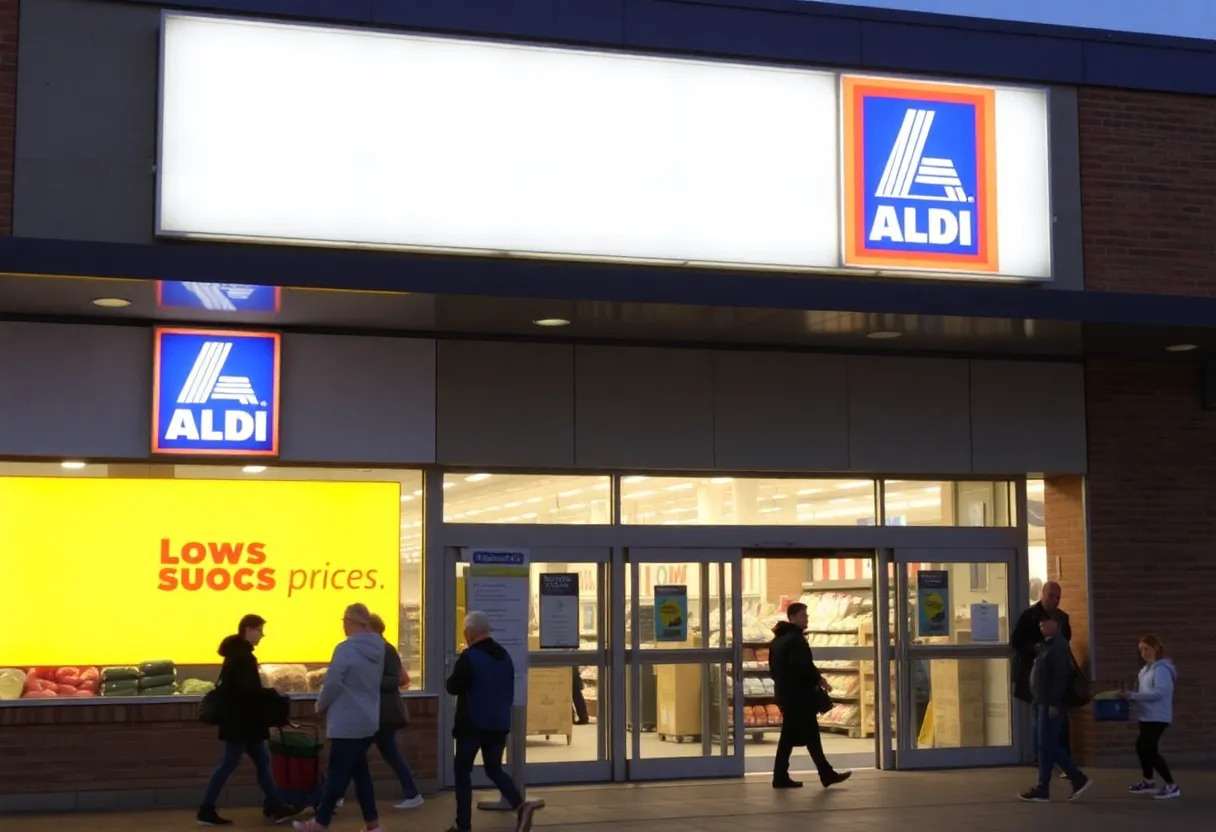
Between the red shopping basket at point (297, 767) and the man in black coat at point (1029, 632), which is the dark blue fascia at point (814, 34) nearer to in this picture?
the man in black coat at point (1029, 632)

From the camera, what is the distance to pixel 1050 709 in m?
14.0

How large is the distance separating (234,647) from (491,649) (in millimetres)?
2169

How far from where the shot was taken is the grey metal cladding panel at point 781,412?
15.9m

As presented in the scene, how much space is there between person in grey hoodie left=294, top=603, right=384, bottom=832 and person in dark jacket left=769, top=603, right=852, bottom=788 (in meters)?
4.74

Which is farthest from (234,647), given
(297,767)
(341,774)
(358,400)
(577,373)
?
(577,373)

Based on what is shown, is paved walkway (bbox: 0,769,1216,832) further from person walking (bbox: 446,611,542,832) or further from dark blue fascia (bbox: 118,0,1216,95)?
dark blue fascia (bbox: 118,0,1216,95)

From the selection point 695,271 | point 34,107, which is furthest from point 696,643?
point 34,107

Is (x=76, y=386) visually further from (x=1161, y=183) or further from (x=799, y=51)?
(x=1161, y=183)

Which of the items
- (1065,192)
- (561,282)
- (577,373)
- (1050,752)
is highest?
(1065,192)

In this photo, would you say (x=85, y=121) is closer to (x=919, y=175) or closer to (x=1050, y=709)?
(x=919, y=175)

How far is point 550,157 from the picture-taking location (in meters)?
15.0

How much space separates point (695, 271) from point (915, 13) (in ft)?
11.4

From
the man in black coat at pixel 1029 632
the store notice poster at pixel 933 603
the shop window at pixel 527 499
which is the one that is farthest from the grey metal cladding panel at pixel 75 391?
the man in black coat at pixel 1029 632

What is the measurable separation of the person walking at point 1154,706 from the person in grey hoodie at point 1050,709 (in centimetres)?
56
